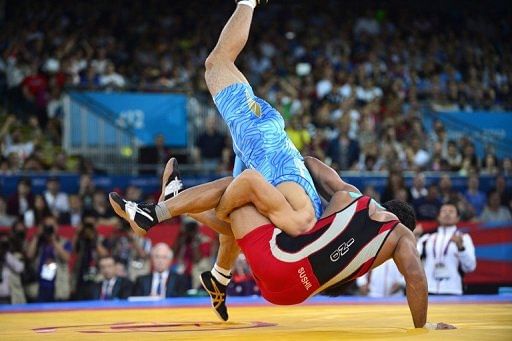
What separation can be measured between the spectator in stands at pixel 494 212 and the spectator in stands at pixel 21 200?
5.38 meters

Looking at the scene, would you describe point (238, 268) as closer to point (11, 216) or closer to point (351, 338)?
point (11, 216)

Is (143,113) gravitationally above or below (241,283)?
above

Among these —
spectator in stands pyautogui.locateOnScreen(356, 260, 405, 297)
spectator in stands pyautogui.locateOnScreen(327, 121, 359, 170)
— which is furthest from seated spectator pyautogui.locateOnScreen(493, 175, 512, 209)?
spectator in stands pyautogui.locateOnScreen(356, 260, 405, 297)

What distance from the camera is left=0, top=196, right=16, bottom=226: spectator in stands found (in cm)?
1116

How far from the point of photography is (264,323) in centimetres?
624

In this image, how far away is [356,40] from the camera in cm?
1798

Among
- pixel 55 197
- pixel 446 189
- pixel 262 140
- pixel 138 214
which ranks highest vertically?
pixel 262 140

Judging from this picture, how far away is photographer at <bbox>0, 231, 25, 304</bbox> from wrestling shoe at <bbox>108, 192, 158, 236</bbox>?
14.8 feet

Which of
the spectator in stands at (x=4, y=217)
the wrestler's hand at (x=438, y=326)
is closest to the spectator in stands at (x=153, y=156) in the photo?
the spectator in stands at (x=4, y=217)

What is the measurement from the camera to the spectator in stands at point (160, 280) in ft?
31.1

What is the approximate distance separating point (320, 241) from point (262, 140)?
3.01ft

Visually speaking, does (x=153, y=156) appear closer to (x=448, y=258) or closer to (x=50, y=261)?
(x=50, y=261)

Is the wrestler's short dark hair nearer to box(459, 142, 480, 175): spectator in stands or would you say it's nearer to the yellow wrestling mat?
the yellow wrestling mat

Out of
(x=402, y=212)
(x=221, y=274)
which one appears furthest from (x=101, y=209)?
(x=402, y=212)
